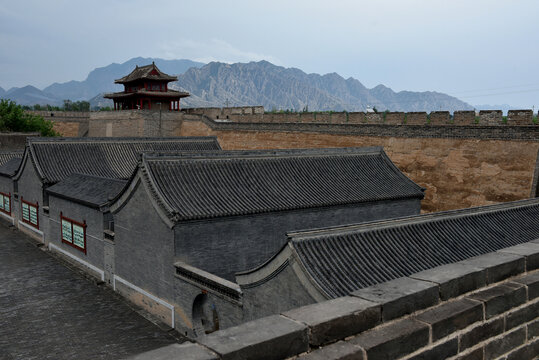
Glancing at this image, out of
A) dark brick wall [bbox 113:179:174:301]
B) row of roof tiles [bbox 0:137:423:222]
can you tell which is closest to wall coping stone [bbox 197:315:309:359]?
row of roof tiles [bbox 0:137:423:222]

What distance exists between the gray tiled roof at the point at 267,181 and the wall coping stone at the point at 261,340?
1095cm

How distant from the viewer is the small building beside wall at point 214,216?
13938mm

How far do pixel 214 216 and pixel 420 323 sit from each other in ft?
36.7

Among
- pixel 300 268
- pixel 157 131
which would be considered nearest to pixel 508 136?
pixel 300 268

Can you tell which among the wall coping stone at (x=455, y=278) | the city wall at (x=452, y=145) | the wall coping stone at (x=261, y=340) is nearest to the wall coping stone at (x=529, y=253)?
the wall coping stone at (x=455, y=278)

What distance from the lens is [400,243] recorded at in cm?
1212

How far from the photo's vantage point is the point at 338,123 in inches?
1166

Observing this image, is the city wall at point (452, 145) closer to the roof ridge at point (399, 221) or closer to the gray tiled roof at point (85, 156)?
the roof ridge at point (399, 221)

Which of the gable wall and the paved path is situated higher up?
the gable wall

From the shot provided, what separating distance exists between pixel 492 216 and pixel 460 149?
905cm

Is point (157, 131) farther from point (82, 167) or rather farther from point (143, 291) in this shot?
point (143, 291)

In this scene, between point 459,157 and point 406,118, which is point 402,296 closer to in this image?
point 459,157

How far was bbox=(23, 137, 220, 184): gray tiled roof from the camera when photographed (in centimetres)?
2348

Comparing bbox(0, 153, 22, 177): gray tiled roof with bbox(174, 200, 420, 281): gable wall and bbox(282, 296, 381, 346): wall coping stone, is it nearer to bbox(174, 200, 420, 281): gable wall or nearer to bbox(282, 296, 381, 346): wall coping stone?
bbox(174, 200, 420, 281): gable wall
